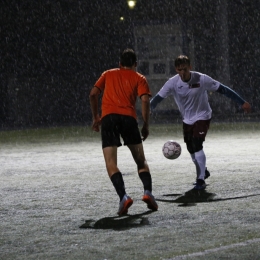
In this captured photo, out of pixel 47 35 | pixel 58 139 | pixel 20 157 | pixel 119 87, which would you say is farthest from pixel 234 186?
pixel 47 35

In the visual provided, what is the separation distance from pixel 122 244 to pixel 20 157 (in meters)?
9.45

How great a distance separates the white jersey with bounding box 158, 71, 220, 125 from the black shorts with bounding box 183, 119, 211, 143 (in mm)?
54

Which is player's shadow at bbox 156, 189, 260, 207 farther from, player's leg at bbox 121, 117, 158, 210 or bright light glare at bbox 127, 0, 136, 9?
bright light glare at bbox 127, 0, 136, 9

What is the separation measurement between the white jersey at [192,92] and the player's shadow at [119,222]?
2.80m

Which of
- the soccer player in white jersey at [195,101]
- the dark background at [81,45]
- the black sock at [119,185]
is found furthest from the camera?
the dark background at [81,45]

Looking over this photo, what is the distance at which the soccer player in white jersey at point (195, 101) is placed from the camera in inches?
410

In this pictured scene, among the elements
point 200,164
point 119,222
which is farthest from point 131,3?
point 119,222

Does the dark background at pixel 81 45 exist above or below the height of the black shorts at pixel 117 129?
above

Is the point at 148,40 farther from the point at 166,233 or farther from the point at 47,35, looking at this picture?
the point at 166,233

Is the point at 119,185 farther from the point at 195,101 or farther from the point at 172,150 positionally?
the point at 172,150

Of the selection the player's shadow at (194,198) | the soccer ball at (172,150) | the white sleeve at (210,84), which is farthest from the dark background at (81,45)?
the player's shadow at (194,198)

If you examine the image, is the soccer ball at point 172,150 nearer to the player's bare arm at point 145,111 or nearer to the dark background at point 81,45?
the player's bare arm at point 145,111

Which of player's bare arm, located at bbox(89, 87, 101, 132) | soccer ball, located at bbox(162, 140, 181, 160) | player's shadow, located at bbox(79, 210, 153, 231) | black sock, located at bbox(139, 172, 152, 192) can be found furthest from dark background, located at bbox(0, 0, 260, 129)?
player's shadow, located at bbox(79, 210, 153, 231)

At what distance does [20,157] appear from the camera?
51.6 feet
